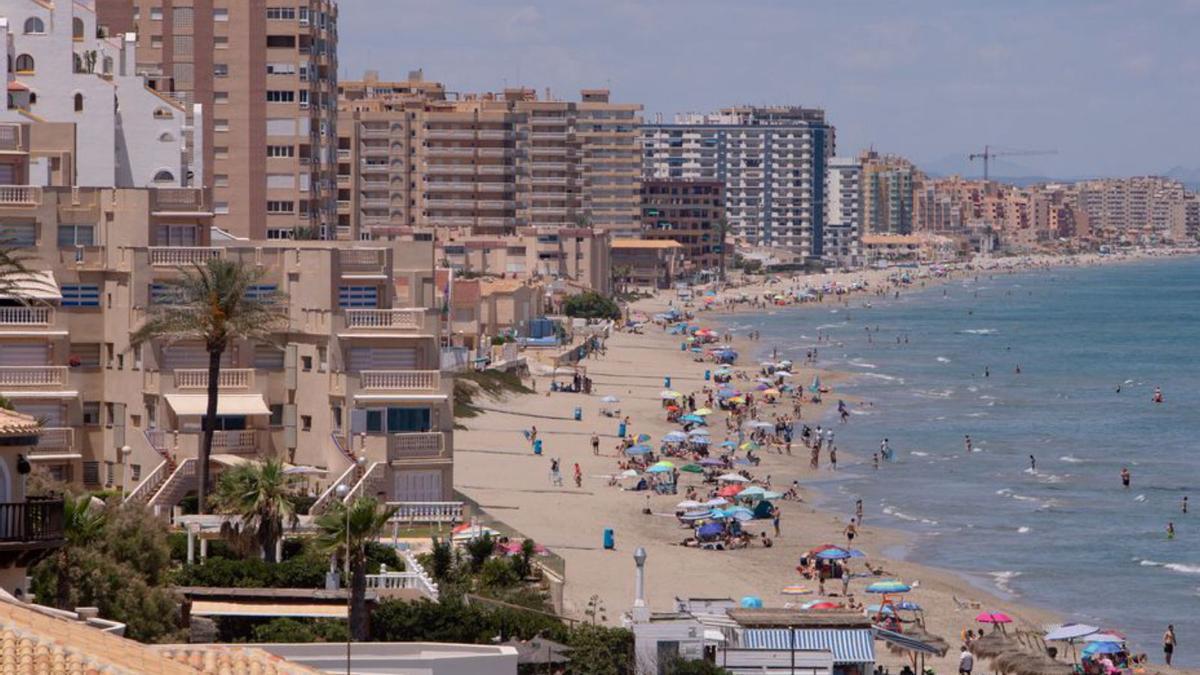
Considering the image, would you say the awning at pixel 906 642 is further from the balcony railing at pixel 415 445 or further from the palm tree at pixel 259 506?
the palm tree at pixel 259 506

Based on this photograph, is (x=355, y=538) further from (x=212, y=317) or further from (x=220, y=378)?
(x=220, y=378)

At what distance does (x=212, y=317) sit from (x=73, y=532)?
13.8 m

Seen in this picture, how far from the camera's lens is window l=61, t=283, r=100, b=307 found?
45.0 m

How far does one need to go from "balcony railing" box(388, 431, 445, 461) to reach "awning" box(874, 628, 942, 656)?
924 centimetres

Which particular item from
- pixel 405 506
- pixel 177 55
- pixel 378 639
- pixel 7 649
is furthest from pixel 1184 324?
pixel 7 649

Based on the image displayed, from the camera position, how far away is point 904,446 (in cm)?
8775

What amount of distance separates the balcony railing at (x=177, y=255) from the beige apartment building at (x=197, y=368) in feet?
0.12

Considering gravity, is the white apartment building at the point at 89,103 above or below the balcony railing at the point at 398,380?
above

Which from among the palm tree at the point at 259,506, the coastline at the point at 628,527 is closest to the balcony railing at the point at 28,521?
the palm tree at the point at 259,506

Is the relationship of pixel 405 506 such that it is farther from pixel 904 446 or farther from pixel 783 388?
pixel 783 388

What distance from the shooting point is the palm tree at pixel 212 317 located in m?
40.9

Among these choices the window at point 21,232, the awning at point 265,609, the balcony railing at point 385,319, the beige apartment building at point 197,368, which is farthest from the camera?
the balcony railing at point 385,319

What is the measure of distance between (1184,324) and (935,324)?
22.4 meters

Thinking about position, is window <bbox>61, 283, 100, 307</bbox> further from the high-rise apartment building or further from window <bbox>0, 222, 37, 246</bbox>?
the high-rise apartment building
